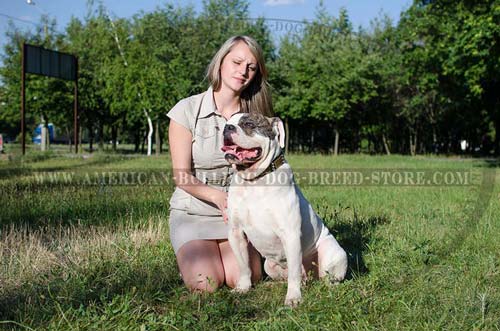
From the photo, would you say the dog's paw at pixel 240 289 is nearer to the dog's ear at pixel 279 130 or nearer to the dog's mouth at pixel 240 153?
the dog's mouth at pixel 240 153

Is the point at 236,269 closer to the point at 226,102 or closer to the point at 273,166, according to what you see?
the point at 273,166

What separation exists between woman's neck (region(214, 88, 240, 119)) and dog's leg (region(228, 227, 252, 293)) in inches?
47.1

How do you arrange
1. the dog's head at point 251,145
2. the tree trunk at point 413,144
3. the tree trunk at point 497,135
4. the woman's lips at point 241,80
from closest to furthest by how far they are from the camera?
the dog's head at point 251,145 → the woman's lips at point 241,80 → the tree trunk at point 497,135 → the tree trunk at point 413,144

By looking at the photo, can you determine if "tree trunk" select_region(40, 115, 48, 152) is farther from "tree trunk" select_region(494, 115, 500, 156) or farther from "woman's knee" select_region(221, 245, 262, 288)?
"woman's knee" select_region(221, 245, 262, 288)

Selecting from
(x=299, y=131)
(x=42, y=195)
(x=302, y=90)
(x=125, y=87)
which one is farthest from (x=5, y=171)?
(x=299, y=131)

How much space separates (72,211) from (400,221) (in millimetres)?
4211

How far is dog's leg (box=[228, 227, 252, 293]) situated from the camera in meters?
3.73

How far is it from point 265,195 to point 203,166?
112 centimetres

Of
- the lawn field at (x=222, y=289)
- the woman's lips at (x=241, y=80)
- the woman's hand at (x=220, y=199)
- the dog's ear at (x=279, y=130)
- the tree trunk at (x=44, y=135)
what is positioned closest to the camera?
the lawn field at (x=222, y=289)

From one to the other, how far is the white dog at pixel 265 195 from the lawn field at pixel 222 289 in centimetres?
37

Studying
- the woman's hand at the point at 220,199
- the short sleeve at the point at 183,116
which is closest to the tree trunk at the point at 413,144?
the short sleeve at the point at 183,116

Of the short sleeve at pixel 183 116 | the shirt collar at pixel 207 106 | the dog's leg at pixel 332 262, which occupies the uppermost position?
the shirt collar at pixel 207 106

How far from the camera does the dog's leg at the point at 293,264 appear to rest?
3459mm

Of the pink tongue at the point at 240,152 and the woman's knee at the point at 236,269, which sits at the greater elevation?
the pink tongue at the point at 240,152
